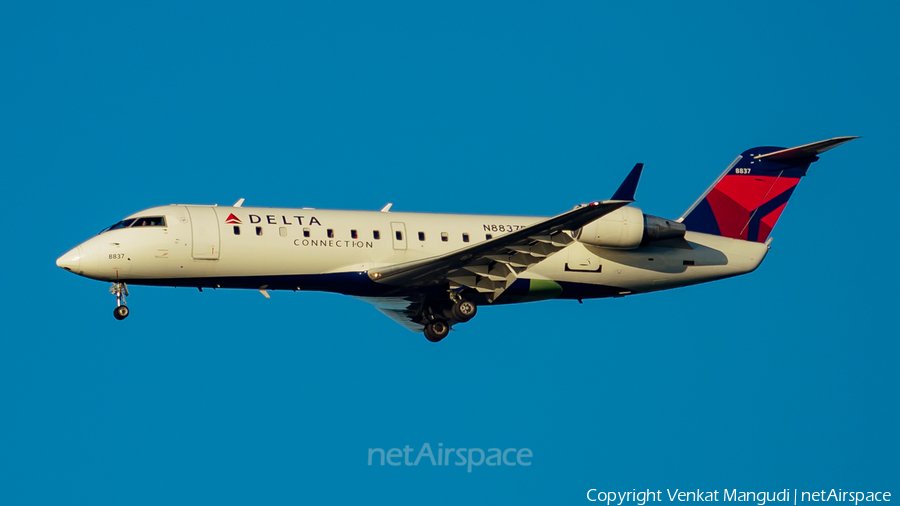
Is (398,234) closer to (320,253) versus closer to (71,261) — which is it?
(320,253)

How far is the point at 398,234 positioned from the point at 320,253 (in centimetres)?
225

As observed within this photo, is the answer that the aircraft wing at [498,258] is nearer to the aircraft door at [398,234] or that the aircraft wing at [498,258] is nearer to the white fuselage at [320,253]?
the white fuselage at [320,253]

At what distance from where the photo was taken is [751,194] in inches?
1305

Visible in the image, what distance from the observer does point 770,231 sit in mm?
33000

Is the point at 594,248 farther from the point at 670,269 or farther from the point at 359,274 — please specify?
the point at 359,274

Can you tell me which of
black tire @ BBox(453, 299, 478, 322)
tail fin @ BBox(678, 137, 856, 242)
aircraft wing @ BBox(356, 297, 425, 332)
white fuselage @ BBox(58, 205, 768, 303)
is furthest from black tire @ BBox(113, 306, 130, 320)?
tail fin @ BBox(678, 137, 856, 242)

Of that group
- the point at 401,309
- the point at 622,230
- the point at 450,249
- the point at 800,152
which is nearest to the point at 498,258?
the point at 450,249

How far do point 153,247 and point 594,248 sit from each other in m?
11.9

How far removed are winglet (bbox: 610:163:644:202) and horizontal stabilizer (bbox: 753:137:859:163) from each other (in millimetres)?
8272

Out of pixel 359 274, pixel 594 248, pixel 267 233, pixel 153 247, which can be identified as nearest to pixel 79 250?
pixel 153 247

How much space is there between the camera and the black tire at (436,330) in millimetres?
31141

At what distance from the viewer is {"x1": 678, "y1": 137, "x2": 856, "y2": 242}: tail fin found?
32.8 meters

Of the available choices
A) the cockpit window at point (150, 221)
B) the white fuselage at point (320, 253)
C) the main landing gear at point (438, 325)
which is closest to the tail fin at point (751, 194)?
the white fuselage at point (320, 253)

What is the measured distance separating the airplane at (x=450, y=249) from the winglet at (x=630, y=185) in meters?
0.03
